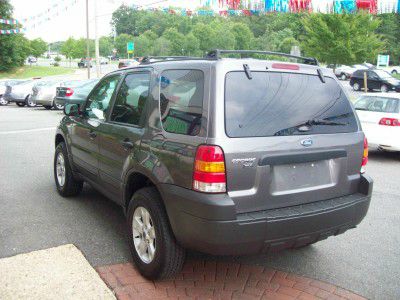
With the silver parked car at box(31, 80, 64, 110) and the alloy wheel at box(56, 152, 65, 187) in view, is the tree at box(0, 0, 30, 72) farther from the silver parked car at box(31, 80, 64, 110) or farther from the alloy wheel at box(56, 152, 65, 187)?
the alloy wheel at box(56, 152, 65, 187)

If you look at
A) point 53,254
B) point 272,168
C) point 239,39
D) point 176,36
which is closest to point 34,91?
point 53,254

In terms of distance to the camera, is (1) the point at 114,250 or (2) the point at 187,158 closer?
(2) the point at 187,158

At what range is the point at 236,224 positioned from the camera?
9.93 feet

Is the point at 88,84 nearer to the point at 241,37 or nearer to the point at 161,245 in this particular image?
the point at 161,245

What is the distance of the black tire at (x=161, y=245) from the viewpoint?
11.0 feet

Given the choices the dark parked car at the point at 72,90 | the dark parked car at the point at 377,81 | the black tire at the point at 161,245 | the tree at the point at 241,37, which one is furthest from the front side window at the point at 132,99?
the tree at the point at 241,37

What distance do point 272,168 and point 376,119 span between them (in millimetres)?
6660

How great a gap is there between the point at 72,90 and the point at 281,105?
16.0 metres

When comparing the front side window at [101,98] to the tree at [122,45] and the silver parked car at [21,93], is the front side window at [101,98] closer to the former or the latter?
the silver parked car at [21,93]

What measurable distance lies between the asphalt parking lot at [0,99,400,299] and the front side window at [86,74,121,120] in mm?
1213

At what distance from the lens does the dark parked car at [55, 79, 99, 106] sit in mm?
17048

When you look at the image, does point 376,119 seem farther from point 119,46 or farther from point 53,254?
point 119,46

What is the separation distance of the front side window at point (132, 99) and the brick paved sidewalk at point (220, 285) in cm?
132

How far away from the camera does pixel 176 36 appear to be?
6794cm
